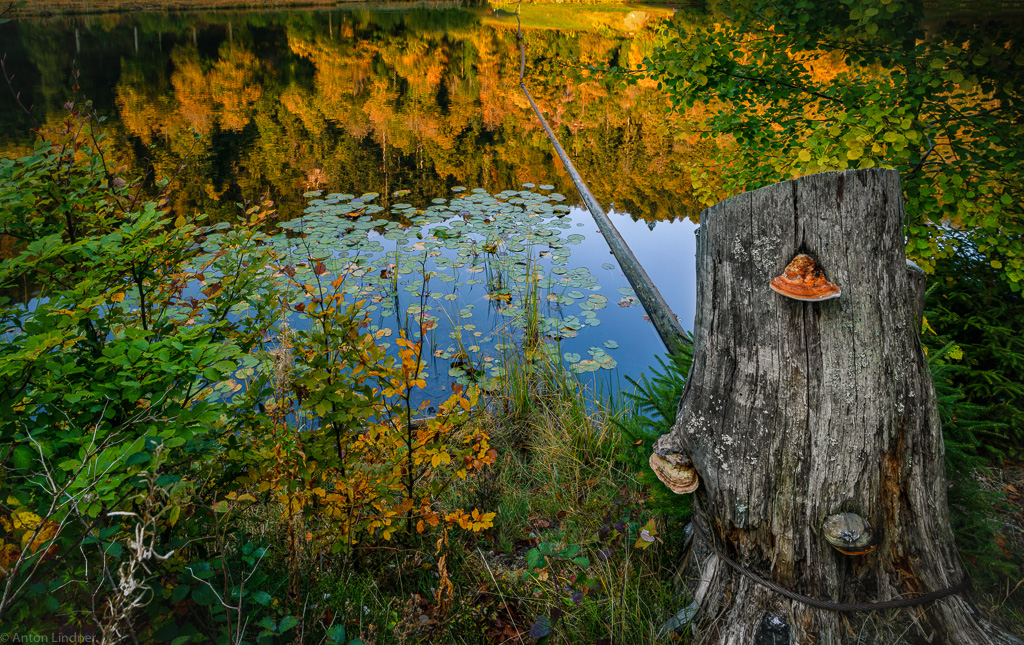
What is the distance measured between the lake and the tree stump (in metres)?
2.39

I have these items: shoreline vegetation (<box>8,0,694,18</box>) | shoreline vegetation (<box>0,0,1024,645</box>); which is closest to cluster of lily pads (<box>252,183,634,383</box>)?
shoreline vegetation (<box>0,0,1024,645</box>)

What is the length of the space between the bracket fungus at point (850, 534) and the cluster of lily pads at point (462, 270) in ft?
8.87

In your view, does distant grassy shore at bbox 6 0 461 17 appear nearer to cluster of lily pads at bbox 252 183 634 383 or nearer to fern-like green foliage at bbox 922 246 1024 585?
cluster of lily pads at bbox 252 183 634 383

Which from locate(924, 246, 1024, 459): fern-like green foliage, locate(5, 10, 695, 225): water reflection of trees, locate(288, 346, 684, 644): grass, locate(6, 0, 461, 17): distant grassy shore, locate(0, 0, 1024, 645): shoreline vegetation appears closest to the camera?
locate(0, 0, 1024, 645): shoreline vegetation

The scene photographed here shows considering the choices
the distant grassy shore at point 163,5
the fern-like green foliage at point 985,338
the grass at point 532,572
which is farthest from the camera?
the distant grassy shore at point 163,5

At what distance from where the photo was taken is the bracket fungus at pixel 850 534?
1.54 metres

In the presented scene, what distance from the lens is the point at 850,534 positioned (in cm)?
154

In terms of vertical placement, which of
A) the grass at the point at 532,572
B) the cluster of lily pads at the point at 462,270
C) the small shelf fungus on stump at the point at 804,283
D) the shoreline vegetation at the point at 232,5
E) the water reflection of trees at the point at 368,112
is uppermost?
the shoreline vegetation at the point at 232,5

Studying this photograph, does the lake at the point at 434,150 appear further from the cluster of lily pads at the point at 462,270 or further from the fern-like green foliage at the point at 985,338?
the fern-like green foliage at the point at 985,338

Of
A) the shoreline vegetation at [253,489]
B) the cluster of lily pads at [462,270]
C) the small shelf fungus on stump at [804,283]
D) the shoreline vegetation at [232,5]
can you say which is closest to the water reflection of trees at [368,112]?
the shoreline vegetation at [253,489]

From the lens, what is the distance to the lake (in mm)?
5543

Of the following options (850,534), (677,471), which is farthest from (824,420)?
(677,471)

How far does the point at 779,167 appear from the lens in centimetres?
353

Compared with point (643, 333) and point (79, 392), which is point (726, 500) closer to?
point (79, 392)
